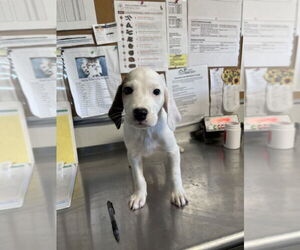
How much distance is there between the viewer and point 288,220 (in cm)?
49

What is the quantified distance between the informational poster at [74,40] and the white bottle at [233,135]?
0.53 metres

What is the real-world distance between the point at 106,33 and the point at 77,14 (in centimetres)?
10

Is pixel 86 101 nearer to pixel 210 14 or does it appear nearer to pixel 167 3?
pixel 167 3

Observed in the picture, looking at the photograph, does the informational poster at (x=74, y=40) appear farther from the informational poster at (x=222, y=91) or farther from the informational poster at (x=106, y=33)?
the informational poster at (x=222, y=91)

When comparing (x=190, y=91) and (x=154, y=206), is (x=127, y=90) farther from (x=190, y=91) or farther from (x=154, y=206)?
(x=190, y=91)

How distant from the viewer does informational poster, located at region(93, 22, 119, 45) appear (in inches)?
30.8

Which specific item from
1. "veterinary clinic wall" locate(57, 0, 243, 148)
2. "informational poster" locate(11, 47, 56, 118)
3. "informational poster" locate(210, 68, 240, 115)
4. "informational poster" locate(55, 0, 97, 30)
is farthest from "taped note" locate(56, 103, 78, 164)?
"informational poster" locate(210, 68, 240, 115)

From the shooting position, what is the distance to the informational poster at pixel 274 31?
0.33m

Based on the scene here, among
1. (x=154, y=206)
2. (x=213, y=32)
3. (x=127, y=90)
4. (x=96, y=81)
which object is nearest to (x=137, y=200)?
(x=154, y=206)

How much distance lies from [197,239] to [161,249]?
0.25ft

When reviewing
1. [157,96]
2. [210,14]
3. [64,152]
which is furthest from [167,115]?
[210,14]

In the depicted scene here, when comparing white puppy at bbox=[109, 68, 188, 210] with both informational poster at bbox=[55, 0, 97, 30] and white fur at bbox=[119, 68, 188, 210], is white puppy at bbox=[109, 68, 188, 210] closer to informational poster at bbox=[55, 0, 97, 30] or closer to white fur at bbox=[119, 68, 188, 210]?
white fur at bbox=[119, 68, 188, 210]

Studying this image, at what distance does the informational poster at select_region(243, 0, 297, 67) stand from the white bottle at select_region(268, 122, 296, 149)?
10 cm

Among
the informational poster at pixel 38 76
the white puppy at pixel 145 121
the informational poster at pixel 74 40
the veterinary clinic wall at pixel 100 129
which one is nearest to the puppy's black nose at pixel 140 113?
the white puppy at pixel 145 121
